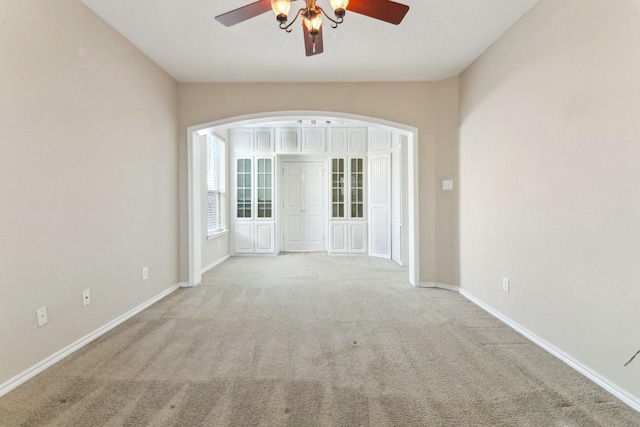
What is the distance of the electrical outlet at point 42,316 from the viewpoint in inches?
81.1

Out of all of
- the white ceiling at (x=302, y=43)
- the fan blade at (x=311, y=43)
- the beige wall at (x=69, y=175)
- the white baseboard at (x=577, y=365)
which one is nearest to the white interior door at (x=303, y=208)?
the white ceiling at (x=302, y=43)

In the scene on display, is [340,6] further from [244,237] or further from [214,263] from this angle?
[244,237]

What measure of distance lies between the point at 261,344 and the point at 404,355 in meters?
1.12

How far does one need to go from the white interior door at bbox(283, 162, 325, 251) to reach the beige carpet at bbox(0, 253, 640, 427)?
378 cm

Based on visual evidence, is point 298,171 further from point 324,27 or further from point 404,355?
point 404,355

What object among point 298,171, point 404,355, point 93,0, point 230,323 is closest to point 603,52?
point 404,355

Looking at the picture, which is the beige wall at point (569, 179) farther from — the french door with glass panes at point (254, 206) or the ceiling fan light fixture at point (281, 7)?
the french door with glass panes at point (254, 206)

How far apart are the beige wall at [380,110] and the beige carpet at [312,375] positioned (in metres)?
0.98

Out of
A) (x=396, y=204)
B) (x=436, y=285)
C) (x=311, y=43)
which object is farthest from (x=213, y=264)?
(x=311, y=43)

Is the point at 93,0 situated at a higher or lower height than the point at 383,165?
higher

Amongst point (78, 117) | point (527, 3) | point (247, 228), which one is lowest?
point (247, 228)

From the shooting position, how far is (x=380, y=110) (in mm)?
4023

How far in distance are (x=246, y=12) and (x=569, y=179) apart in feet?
8.28

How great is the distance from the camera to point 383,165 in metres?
6.16
